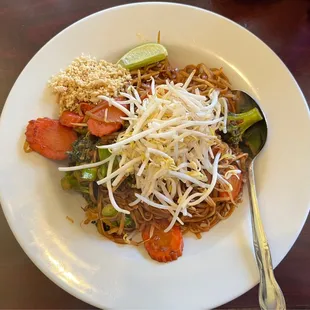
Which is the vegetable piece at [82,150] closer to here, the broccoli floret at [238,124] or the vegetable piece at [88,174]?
the vegetable piece at [88,174]

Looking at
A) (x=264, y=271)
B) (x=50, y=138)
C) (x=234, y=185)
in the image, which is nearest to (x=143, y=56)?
(x=50, y=138)

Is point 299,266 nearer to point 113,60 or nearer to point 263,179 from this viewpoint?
point 263,179

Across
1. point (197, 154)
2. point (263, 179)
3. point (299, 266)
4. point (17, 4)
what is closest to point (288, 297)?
point (299, 266)

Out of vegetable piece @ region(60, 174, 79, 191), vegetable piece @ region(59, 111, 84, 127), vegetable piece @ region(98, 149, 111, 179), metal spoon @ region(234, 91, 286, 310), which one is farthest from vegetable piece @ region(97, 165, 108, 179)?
metal spoon @ region(234, 91, 286, 310)

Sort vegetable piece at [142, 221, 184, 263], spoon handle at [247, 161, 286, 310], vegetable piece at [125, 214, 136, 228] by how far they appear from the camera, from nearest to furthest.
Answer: spoon handle at [247, 161, 286, 310] < vegetable piece at [142, 221, 184, 263] < vegetable piece at [125, 214, 136, 228]

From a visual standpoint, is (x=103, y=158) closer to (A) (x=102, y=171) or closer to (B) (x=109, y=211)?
(A) (x=102, y=171)

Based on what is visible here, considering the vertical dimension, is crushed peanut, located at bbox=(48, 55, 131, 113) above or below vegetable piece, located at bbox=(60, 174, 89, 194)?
above

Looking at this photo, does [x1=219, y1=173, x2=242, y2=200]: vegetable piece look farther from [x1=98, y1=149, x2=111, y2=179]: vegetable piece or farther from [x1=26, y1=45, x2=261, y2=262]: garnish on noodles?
[x1=98, y1=149, x2=111, y2=179]: vegetable piece
